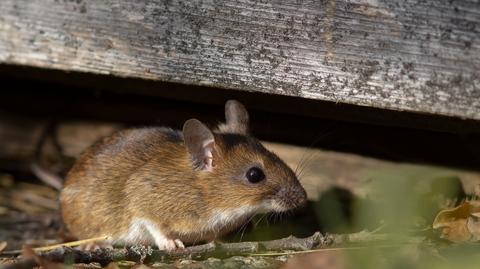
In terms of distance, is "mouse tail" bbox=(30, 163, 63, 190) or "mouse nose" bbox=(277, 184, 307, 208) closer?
"mouse nose" bbox=(277, 184, 307, 208)

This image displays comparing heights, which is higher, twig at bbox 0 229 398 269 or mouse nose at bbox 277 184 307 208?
mouse nose at bbox 277 184 307 208

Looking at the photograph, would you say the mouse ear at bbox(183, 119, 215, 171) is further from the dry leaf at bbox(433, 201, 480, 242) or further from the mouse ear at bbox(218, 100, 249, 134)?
the dry leaf at bbox(433, 201, 480, 242)

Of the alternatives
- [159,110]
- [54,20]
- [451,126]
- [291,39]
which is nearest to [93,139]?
[159,110]

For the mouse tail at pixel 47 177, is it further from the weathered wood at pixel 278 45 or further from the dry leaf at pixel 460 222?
the dry leaf at pixel 460 222

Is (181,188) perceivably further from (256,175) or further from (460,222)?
(460,222)

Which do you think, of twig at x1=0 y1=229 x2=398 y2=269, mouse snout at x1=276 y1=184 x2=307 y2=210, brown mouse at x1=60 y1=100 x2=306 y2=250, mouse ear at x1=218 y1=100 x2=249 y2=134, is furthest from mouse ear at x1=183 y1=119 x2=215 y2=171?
twig at x1=0 y1=229 x2=398 y2=269

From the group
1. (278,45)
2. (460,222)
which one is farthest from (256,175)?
(460,222)

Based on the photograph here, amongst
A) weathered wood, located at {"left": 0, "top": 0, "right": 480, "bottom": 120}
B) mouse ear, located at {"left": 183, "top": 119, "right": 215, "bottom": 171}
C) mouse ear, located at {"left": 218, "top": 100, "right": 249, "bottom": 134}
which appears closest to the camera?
weathered wood, located at {"left": 0, "top": 0, "right": 480, "bottom": 120}
